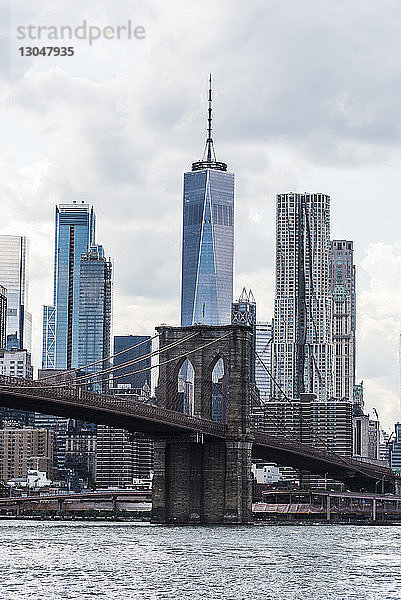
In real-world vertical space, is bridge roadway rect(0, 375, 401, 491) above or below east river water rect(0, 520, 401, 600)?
above

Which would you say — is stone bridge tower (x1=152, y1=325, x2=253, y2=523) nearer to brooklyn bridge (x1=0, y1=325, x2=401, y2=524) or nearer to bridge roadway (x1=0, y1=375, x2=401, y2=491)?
brooklyn bridge (x1=0, y1=325, x2=401, y2=524)

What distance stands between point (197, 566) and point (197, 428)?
3564 cm

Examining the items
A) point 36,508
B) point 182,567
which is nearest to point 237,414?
point 182,567

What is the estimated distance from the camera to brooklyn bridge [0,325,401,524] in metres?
93.1

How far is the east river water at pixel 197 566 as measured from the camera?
5188 cm

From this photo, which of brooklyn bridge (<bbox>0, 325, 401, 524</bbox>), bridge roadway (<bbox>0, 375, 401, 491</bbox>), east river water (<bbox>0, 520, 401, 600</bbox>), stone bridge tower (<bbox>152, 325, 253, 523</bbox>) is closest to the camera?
east river water (<bbox>0, 520, 401, 600</bbox>)

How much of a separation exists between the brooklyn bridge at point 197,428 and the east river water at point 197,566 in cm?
808

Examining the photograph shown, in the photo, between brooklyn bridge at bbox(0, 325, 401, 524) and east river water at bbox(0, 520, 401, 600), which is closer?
east river water at bbox(0, 520, 401, 600)

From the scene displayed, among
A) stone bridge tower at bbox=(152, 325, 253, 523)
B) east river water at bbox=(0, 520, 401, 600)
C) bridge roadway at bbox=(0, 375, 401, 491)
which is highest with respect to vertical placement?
bridge roadway at bbox=(0, 375, 401, 491)

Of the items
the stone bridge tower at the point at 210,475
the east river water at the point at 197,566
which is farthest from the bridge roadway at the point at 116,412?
the east river water at the point at 197,566

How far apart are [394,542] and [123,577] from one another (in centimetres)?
3474

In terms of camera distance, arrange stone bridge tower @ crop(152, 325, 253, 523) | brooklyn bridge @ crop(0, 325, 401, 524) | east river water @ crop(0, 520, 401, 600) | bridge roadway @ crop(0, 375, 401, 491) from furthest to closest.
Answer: stone bridge tower @ crop(152, 325, 253, 523) → brooklyn bridge @ crop(0, 325, 401, 524) → bridge roadway @ crop(0, 375, 401, 491) → east river water @ crop(0, 520, 401, 600)

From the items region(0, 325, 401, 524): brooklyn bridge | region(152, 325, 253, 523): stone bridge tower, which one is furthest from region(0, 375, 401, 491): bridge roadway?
region(152, 325, 253, 523): stone bridge tower

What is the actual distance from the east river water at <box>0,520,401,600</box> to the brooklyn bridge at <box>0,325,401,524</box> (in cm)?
808
